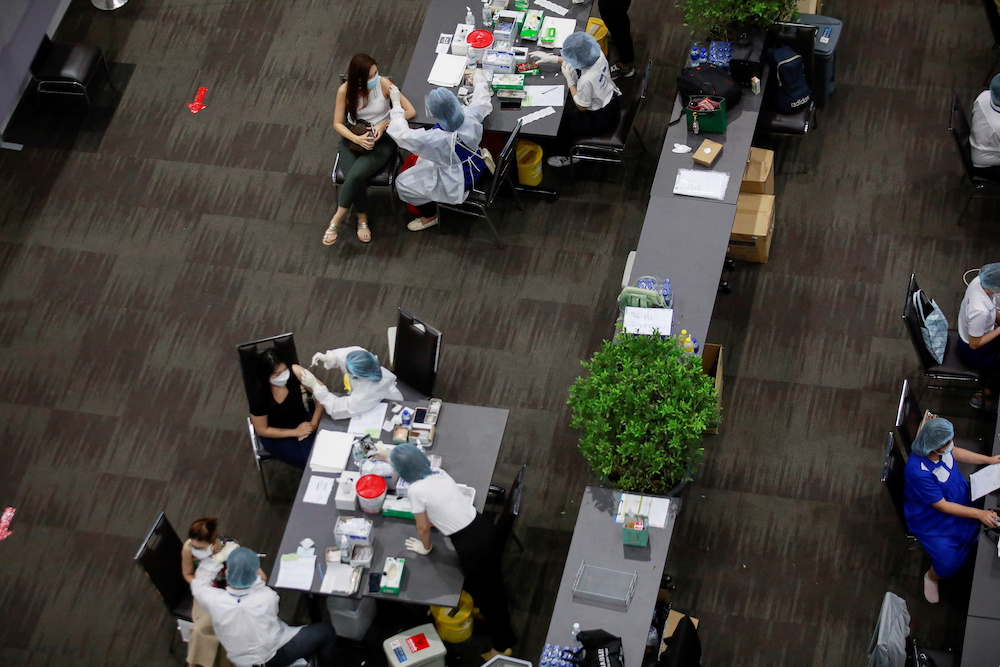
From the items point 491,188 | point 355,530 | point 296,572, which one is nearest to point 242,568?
point 296,572

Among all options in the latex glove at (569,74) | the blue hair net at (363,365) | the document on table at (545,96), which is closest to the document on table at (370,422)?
the blue hair net at (363,365)

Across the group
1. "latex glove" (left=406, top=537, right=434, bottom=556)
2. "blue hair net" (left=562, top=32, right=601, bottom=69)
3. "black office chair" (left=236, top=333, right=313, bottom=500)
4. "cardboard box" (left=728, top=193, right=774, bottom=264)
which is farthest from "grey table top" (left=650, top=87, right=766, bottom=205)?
Answer: "latex glove" (left=406, top=537, right=434, bottom=556)

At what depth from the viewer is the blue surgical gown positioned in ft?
22.2

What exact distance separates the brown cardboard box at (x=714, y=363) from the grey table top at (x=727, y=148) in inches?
38.7

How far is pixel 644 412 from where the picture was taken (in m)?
6.63

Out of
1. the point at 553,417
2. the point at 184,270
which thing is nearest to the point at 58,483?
the point at 184,270

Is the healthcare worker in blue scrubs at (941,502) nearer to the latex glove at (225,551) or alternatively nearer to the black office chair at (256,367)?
the black office chair at (256,367)

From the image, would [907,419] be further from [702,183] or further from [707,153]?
[707,153]

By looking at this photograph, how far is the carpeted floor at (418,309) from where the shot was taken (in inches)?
298

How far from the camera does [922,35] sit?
9.84 m

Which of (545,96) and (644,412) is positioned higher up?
(545,96)

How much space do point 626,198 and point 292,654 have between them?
4316 millimetres

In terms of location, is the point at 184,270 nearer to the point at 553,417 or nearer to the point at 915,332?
the point at 553,417

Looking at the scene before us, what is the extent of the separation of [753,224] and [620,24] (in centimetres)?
203
